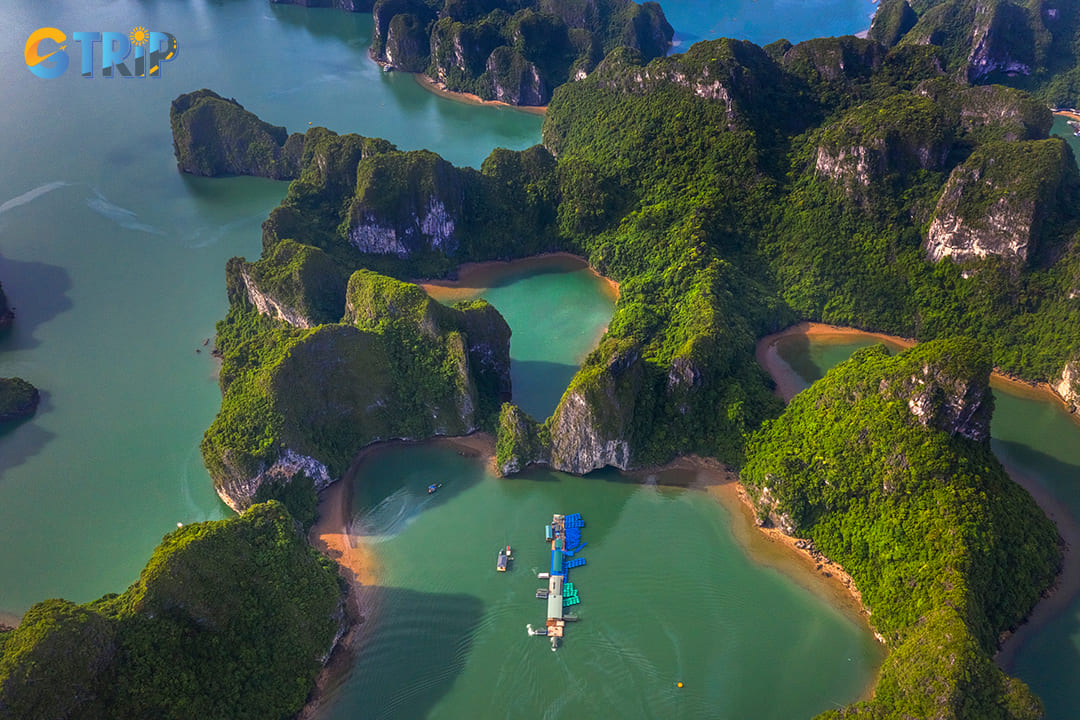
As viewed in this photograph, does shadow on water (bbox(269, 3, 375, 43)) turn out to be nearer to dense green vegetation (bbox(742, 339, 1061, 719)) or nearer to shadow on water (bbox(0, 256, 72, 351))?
shadow on water (bbox(0, 256, 72, 351))

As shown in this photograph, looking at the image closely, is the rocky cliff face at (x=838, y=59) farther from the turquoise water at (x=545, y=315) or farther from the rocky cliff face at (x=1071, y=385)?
the rocky cliff face at (x=1071, y=385)

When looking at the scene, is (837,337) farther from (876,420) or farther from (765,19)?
(765,19)

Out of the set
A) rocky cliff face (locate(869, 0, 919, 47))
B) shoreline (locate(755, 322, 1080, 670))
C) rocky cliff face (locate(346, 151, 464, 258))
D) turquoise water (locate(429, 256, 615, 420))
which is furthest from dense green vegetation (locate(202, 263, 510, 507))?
rocky cliff face (locate(869, 0, 919, 47))

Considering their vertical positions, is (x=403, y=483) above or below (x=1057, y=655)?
below

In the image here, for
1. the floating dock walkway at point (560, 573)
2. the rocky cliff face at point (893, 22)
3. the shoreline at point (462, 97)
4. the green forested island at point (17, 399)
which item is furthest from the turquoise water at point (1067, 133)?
the green forested island at point (17, 399)

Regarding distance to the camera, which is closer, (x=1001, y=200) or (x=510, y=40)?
(x=1001, y=200)

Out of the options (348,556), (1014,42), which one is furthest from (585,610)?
(1014,42)
